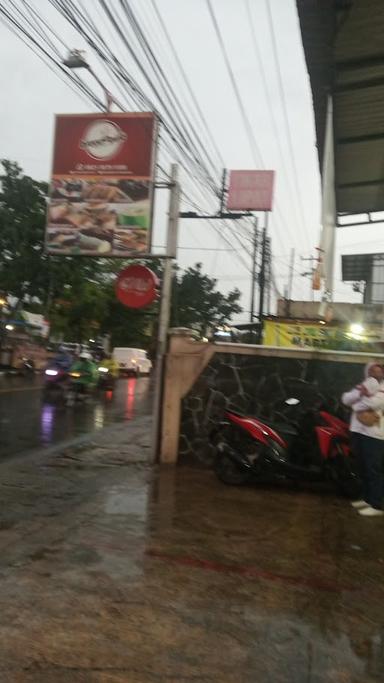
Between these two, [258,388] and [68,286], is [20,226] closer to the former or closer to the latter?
[68,286]

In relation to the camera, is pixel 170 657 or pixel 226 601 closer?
pixel 170 657

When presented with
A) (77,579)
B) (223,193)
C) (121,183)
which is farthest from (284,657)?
(223,193)

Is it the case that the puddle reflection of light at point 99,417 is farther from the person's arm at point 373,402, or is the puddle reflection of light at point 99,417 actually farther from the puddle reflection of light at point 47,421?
the person's arm at point 373,402

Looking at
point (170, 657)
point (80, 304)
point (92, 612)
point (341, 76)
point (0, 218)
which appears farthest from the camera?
point (80, 304)

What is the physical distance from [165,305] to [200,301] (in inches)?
1773

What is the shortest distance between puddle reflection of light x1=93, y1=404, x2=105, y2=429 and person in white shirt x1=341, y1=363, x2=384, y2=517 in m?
7.15

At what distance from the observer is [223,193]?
52.9 feet

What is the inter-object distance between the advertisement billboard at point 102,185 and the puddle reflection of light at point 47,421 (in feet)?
11.7

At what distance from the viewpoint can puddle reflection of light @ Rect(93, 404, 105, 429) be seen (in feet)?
41.7

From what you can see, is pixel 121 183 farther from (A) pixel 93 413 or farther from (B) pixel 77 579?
(A) pixel 93 413

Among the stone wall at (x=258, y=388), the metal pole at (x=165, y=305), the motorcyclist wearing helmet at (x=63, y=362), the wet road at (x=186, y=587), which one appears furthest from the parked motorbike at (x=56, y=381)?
the wet road at (x=186, y=587)

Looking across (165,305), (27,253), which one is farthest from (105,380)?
(165,305)

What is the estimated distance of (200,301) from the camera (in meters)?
53.1

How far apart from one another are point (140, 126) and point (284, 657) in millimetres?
6810
